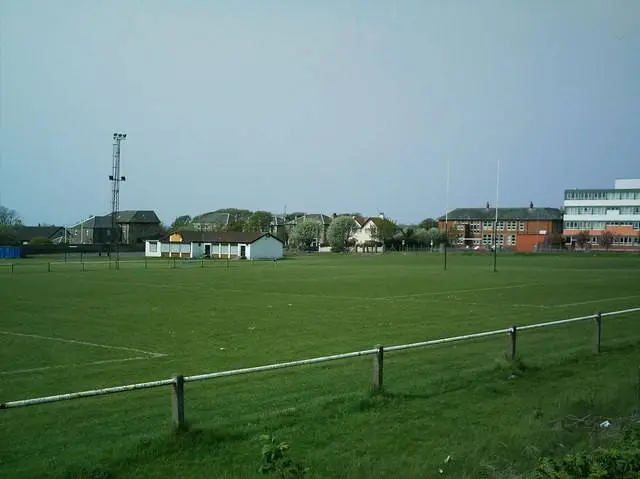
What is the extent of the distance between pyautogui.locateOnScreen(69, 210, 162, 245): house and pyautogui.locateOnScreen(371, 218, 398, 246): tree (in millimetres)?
51741

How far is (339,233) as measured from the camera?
15162 cm

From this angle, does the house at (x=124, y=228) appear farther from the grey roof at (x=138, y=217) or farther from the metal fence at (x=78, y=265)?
the metal fence at (x=78, y=265)

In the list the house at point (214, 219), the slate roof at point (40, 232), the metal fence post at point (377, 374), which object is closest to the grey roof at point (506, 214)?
the house at point (214, 219)

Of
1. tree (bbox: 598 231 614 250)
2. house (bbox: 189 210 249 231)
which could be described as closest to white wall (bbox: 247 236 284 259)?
tree (bbox: 598 231 614 250)

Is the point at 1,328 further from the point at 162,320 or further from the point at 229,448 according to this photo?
the point at 229,448

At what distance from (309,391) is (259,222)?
153 metres

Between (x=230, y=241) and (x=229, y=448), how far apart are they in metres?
104

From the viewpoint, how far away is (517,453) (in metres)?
8.35

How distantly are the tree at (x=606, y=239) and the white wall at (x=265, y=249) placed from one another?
5962 centimetres

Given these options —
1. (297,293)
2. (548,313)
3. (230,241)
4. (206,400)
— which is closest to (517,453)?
(206,400)

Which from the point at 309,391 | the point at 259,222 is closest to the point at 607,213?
the point at 259,222

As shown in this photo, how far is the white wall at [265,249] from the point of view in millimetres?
109000

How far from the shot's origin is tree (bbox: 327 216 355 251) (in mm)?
151375

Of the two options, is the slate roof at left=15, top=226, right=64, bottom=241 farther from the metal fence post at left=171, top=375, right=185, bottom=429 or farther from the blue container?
the metal fence post at left=171, top=375, right=185, bottom=429
